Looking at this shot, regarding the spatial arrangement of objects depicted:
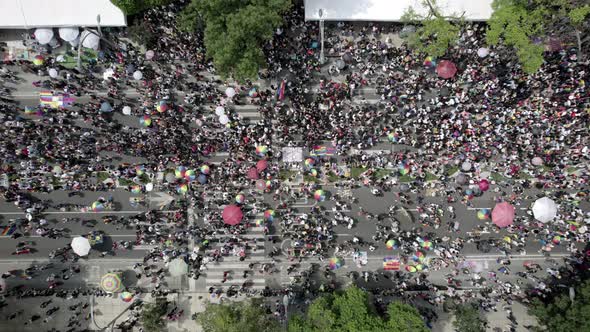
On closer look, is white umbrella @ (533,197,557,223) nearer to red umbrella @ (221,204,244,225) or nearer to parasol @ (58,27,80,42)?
red umbrella @ (221,204,244,225)

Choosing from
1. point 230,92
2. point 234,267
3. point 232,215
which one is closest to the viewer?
point 232,215

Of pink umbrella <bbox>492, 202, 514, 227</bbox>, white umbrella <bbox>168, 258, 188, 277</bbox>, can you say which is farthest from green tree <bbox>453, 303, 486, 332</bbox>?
white umbrella <bbox>168, 258, 188, 277</bbox>

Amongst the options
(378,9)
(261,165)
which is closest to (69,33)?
(261,165)

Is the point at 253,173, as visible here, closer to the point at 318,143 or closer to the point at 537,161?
the point at 318,143

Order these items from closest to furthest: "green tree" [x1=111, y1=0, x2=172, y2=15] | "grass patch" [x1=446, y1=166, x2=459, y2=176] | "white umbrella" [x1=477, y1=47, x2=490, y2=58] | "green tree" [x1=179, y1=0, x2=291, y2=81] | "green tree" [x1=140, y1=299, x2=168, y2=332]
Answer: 1. "green tree" [x1=179, y1=0, x2=291, y2=81]
2. "green tree" [x1=111, y1=0, x2=172, y2=15]
3. "green tree" [x1=140, y1=299, x2=168, y2=332]
4. "white umbrella" [x1=477, y1=47, x2=490, y2=58]
5. "grass patch" [x1=446, y1=166, x2=459, y2=176]

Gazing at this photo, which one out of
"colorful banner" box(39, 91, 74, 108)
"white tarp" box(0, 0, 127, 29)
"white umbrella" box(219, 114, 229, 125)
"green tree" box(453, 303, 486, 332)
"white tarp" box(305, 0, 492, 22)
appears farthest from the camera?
"colorful banner" box(39, 91, 74, 108)

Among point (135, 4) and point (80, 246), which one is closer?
point (135, 4)
